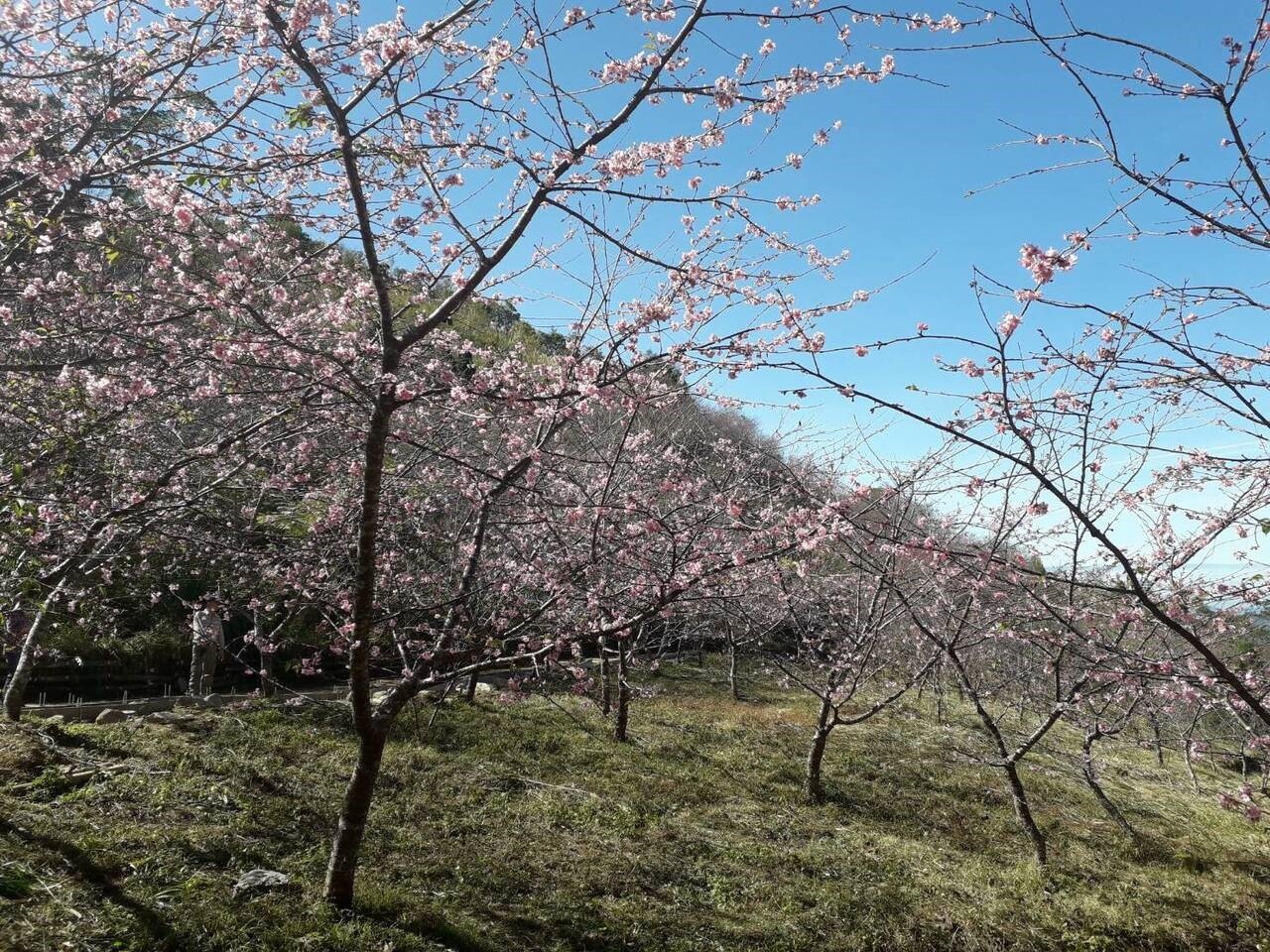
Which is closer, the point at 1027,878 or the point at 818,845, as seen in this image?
the point at 1027,878

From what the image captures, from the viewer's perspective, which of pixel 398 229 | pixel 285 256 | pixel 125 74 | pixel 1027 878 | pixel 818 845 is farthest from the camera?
pixel 818 845

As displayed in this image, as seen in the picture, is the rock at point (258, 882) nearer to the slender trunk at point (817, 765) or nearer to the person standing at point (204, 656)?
the person standing at point (204, 656)

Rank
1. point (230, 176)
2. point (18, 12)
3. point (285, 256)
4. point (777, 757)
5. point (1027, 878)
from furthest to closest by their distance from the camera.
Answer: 1. point (777, 757)
2. point (1027, 878)
3. point (285, 256)
4. point (230, 176)
5. point (18, 12)

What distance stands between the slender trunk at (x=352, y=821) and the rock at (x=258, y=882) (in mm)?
363

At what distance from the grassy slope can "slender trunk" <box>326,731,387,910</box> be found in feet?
0.54

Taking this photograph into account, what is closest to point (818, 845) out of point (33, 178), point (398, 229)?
point (398, 229)

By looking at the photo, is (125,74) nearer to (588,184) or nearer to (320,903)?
Result: (588,184)

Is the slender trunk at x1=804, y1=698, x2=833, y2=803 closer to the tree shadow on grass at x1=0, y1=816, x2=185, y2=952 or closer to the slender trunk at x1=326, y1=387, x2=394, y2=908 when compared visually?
the slender trunk at x1=326, y1=387, x2=394, y2=908

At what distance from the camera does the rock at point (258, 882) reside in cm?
466

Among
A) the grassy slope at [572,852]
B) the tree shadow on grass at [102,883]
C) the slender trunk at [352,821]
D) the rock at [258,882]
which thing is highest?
the slender trunk at [352,821]

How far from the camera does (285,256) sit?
5.35 metres

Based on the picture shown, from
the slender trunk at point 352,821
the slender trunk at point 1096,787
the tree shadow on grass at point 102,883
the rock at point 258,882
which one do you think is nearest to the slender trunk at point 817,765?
the slender trunk at point 1096,787

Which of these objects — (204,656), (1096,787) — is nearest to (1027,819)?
(1096,787)

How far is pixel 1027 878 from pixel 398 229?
26.6 feet
